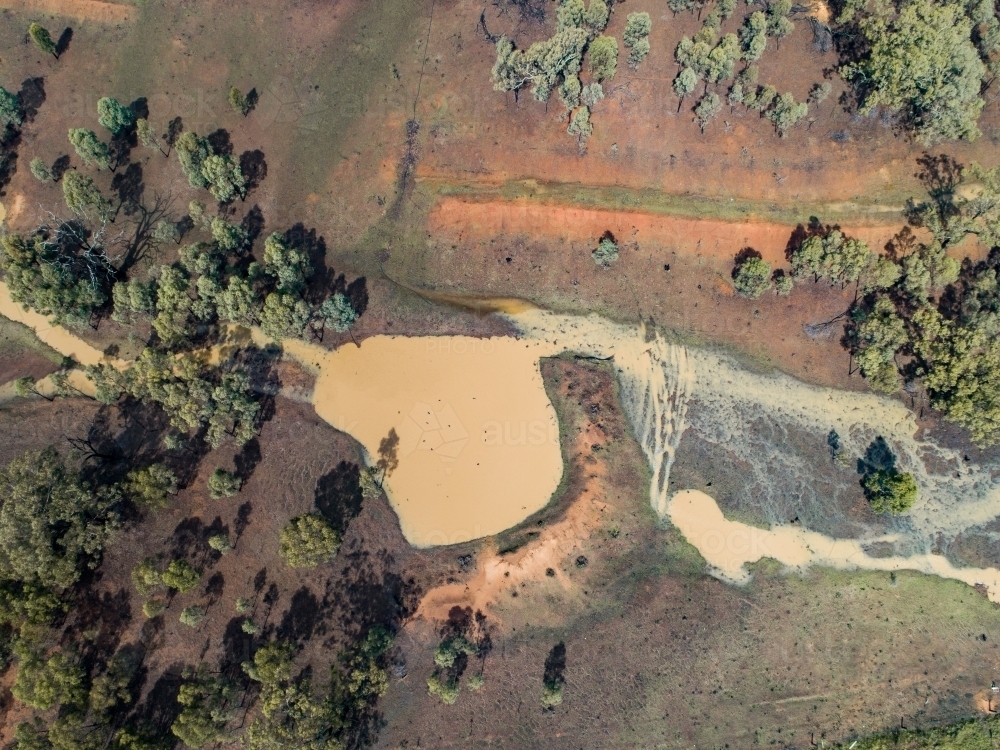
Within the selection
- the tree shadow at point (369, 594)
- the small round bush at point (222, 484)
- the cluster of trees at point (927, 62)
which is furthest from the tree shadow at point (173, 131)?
the cluster of trees at point (927, 62)

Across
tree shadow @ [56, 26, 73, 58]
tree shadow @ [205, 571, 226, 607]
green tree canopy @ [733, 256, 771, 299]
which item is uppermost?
Result: tree shadow @ [56, 26, 73, 58]

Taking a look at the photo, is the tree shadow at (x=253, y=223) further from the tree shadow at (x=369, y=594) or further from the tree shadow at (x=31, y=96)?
the tree shadow at (x=369, y=594)

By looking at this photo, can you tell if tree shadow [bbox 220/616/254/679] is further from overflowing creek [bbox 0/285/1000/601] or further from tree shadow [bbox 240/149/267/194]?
tree shadow [bbox 240/149/267/194]

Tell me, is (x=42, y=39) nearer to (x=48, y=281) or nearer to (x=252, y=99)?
(x=252, y=99)

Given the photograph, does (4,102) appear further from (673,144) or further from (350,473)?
(673,144)

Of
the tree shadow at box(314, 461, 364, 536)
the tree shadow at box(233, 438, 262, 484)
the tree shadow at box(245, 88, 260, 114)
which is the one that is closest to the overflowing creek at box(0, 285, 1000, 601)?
the tree shadow at box(314, 461, 364, 536)

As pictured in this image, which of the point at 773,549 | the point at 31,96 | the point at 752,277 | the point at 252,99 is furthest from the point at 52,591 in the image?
the point at 752,277
